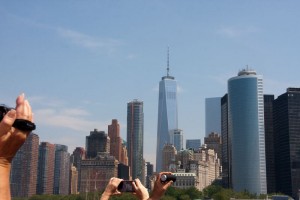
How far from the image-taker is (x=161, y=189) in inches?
206

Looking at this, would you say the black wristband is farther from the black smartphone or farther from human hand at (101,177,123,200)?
the black smartphone

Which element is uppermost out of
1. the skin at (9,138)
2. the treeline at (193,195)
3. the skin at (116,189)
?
the skin at (9,138)

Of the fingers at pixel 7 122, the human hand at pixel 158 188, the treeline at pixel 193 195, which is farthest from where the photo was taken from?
the treeline at pixel 193 195

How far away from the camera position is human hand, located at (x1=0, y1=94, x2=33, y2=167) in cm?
301

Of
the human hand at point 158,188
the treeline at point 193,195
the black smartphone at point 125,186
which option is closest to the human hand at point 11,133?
the human hand at point 158,188

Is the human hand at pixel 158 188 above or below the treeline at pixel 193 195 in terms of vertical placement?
above

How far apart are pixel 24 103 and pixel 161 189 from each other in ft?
8.08

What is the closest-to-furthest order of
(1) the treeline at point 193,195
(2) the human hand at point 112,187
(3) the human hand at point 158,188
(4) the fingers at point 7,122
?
(4) the fingers at point 7,122 < (3) the human hand at point 158,188 < (2) the human hand at point 112,187 < (1) the treeline at point 193,195

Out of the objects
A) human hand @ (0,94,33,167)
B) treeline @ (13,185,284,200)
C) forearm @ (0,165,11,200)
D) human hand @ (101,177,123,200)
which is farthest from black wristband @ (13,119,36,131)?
treeline @ (13,185,284,200)

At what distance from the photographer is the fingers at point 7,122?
2.99 metres

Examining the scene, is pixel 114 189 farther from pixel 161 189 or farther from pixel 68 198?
pixel 68 198

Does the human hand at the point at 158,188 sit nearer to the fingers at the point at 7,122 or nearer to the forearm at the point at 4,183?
the forearm at the point at 4,183

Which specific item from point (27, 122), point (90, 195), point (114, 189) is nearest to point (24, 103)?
point (27, 122)

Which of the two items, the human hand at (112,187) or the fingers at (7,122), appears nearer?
the fingers at (7,122)
